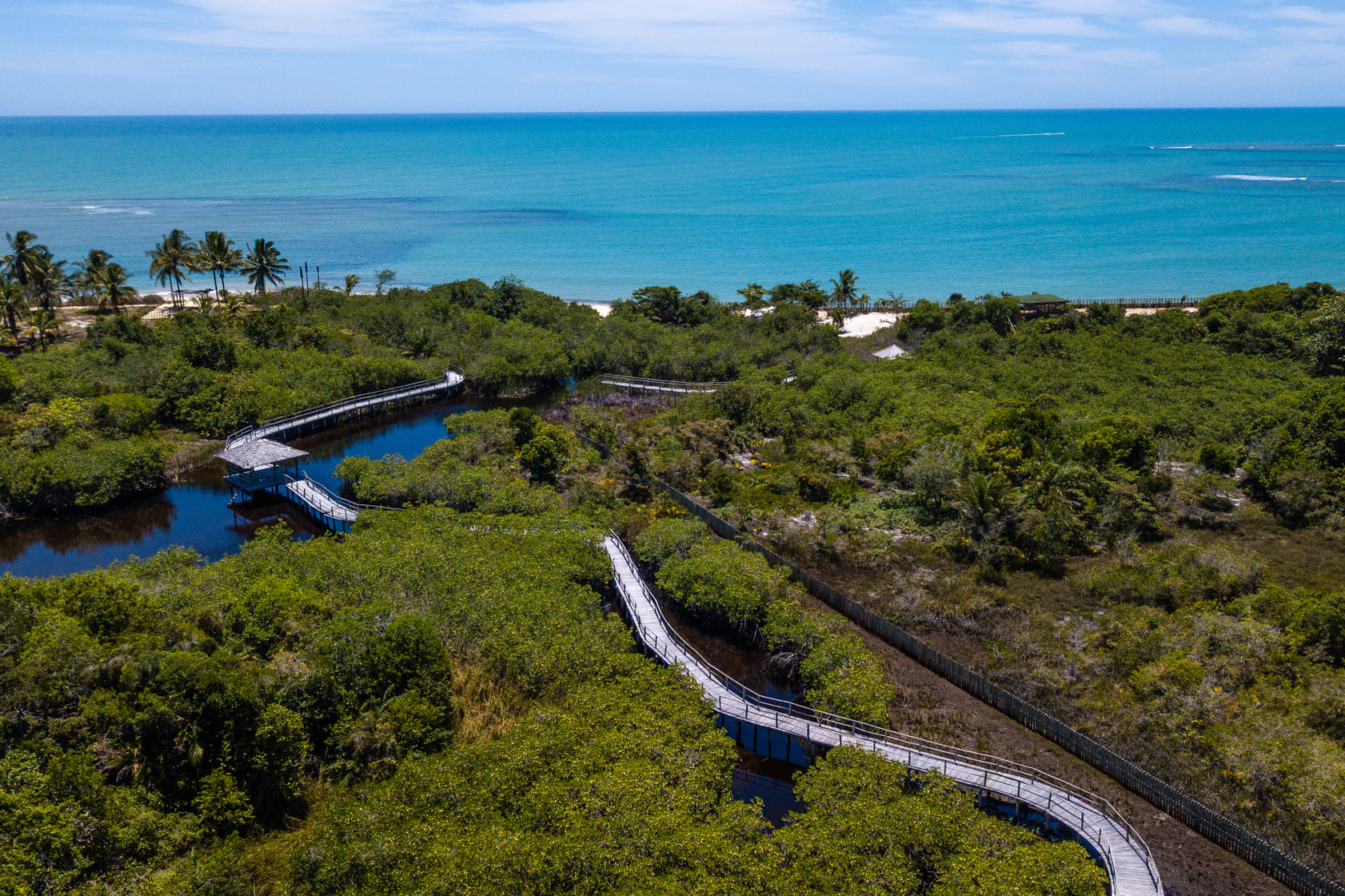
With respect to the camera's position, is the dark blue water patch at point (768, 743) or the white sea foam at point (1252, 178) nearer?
the dark blue water patch at point (768, 743)

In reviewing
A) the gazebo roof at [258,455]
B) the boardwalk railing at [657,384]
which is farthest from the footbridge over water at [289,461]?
the boardwalk railing at [657,384]

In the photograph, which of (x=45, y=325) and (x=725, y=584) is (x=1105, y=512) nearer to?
(x=725, y=584)

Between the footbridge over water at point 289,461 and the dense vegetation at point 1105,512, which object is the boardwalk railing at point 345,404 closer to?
the footbridge over water at point 289,461

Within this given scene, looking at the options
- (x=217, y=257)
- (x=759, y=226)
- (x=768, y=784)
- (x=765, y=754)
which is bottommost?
(x=768, y=784)

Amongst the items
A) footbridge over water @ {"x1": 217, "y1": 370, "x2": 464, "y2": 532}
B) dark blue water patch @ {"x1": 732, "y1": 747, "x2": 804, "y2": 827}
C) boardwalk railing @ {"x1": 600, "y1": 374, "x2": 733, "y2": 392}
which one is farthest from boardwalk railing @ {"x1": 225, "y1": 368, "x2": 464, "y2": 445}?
dark blue water patch @ {"x1": 732, "y1": 747, "x2": 804, "y2": 827}

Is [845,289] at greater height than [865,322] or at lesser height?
greater

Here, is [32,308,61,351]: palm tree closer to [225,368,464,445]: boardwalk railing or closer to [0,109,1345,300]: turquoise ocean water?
[225,368,464,445]: boardwalk railing

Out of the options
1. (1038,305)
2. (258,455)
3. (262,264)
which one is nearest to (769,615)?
(258,455)
